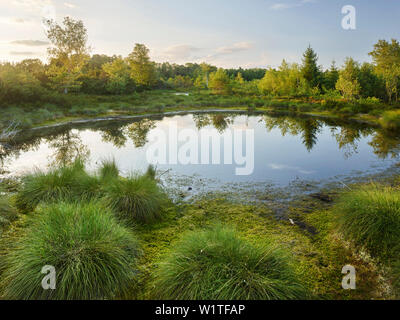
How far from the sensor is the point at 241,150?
1183 centimetres

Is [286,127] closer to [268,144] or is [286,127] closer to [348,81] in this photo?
[268,144]

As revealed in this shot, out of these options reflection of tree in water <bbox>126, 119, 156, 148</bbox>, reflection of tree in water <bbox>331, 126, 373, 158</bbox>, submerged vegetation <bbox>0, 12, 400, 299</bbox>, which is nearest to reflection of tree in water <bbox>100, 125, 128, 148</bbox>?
reflection of tree in water <bbox>126, 119, 156, 148</bbox>

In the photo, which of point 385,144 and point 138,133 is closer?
point 385,144

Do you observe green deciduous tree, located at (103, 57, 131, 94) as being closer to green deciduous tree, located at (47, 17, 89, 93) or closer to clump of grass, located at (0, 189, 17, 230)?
green deciduous tree, located at (47, 17, 89, 93)

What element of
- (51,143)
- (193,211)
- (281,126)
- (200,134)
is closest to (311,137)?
(281,126)

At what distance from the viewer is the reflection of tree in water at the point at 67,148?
33.4 ft

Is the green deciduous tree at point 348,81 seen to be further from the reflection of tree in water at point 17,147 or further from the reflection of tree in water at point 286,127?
the reflection of tree in water at point 17,147

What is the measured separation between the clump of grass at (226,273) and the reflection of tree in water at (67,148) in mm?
7431

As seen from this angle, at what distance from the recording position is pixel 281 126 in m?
18.7

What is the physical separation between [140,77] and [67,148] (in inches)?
1402

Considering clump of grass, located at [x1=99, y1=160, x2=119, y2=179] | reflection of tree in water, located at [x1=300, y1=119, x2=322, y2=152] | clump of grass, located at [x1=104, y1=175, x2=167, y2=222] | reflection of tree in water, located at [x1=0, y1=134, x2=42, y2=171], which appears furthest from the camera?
reflection of tree in water, located at [x1=300, y1=119, x2=322, y2=152]

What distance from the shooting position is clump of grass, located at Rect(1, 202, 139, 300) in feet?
9.21

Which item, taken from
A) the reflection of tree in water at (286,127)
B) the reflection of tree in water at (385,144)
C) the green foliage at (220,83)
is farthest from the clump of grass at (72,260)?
the green foliage at (220,83)

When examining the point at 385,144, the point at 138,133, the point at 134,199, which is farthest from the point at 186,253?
the point at 138,133
